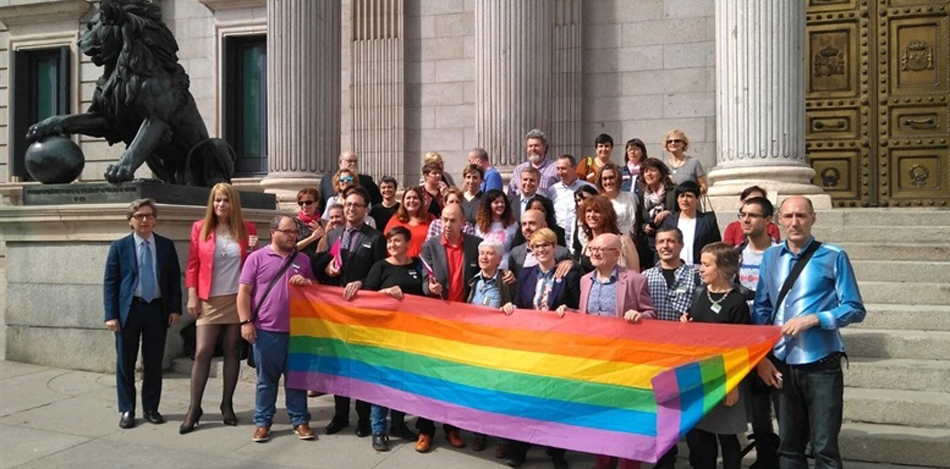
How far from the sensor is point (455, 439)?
645 centimetres

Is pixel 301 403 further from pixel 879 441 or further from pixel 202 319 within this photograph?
pixel 879 441

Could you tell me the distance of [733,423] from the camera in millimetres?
5223

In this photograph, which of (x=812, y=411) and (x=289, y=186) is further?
(x=289, y=186)

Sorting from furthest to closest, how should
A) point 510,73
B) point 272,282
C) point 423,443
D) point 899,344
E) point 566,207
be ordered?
point 510,73
point 566,207
point 899,344
point 272,282
point 423,443

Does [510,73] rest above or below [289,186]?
above

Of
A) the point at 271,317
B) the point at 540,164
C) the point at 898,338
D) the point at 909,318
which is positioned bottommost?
the point at 898,338

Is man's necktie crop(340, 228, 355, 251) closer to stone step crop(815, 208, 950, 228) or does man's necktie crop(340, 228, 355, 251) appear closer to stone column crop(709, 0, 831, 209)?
stone column crop(709, 0, 831, 209)

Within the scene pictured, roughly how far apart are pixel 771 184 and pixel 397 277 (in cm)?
584

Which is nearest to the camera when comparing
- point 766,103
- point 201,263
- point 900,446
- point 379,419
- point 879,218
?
point 900,446

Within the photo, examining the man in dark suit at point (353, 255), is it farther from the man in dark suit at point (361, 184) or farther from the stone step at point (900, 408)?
the stone step at point (900, 408)

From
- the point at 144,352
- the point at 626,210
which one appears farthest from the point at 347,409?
the point at 626,210

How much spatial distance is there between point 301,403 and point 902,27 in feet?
37.1

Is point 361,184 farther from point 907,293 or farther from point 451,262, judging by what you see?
point 907,293

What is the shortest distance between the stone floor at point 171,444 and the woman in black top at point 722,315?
2.32 feet
